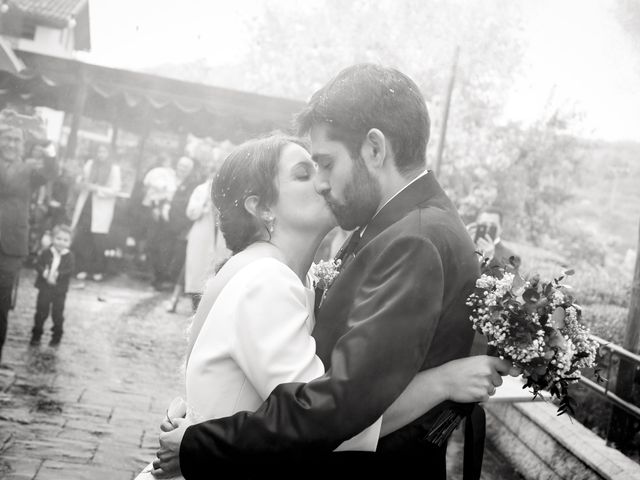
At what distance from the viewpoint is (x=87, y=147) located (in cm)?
1570

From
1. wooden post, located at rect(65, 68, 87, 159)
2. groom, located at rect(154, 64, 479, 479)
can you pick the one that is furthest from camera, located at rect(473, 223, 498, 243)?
wooden post, located at rect(65, 68, 87, 159)

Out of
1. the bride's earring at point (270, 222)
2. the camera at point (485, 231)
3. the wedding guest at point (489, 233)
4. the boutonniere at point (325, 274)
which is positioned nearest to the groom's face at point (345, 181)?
the boutonniere at point (325, 274)

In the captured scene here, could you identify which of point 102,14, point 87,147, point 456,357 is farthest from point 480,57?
point 456,357

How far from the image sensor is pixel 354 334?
6.63 ft

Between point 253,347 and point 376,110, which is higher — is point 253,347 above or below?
below

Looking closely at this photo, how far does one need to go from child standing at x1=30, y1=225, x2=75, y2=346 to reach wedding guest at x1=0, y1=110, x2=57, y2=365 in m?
0.49

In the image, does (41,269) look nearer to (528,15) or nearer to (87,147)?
(87,147)

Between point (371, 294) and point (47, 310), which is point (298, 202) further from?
point (47, 310)

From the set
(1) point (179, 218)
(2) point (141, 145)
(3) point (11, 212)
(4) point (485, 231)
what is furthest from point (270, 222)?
(2) point (141, 145)

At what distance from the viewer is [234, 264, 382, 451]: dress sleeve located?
2172mm

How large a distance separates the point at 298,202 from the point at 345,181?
394 millimetres

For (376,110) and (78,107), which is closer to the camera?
(376,110)

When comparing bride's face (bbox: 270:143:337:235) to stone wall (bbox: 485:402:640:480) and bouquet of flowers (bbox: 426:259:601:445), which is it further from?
stone wall (bbox: 485:402:640:480)

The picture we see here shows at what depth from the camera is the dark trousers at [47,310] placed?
7883 mm
